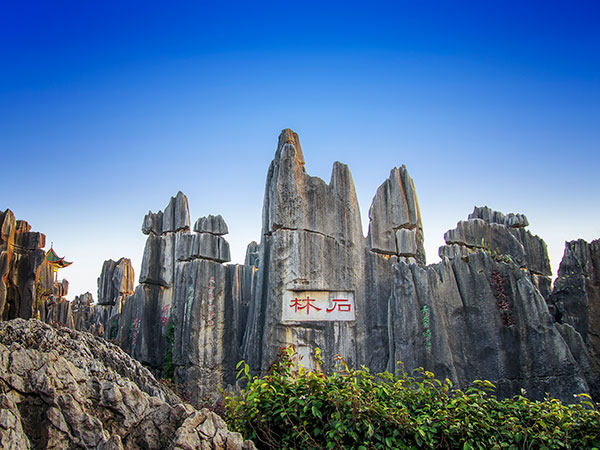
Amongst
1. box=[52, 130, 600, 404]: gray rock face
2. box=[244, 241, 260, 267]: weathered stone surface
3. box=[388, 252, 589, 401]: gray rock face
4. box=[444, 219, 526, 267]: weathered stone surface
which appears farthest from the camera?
box=[244, 241, 260, 267]: weathered stone surface

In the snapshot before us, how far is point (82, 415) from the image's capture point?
160 inches

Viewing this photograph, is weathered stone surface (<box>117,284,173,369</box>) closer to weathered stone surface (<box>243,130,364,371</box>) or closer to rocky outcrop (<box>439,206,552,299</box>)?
weathered stone surface (<box>243,130,364,371</box>)

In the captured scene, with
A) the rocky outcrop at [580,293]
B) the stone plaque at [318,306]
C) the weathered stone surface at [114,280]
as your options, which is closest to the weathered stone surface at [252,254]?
the weathered stone surface at [114,280]

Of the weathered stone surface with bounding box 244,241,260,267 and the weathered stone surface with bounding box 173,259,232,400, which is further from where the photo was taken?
the weathered stone surface with bounding box 244,241,260,267

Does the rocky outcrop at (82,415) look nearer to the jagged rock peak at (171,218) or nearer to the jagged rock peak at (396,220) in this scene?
the jagged rock peak at (396,220)

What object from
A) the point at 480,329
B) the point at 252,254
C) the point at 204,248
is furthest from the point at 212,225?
the point at 480,329

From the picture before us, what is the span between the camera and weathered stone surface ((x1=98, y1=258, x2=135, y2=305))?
23.2m

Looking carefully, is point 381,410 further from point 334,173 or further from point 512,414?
point 334,173

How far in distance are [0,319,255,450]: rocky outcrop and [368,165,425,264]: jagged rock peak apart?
8069 mm

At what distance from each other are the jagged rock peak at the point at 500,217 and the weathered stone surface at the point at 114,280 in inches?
613

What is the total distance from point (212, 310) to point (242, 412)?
28.9 feet

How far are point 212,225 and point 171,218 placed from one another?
8.99ft

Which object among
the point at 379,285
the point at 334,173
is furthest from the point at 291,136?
the point at 379,285

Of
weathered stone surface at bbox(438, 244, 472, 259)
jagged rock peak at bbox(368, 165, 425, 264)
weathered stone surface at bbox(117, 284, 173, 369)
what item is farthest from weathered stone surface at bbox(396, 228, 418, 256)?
weathered stone surface at bbox(117, 284, 173, 369)
